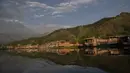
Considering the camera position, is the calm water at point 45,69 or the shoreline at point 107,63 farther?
the shoreline at point 107,63

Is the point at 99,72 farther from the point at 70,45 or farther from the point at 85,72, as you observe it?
the point at 70,45

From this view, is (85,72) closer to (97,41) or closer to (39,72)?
(39,72)

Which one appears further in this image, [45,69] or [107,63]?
[107,63]

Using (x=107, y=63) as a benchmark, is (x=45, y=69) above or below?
below

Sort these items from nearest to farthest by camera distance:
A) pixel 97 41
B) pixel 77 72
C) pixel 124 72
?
pixel 124 72 < pixel 77 72 < pixel 97 41

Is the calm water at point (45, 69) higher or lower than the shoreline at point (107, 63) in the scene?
lower

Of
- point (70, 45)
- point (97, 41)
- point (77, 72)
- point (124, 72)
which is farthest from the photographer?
point (70, 45)

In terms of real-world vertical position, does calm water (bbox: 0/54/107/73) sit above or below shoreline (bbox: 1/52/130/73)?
below

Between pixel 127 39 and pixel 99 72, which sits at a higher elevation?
pixel 127 39

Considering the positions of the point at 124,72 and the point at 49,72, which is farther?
the point at 49,72

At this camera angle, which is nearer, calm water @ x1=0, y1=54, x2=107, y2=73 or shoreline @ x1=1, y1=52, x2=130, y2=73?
calm water @ x1=0, y1=54, x2=107, y2=73

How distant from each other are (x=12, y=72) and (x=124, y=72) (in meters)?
16.4

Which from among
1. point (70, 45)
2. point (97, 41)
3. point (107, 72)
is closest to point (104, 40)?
point (97, 41)

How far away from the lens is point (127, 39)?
10650cm
